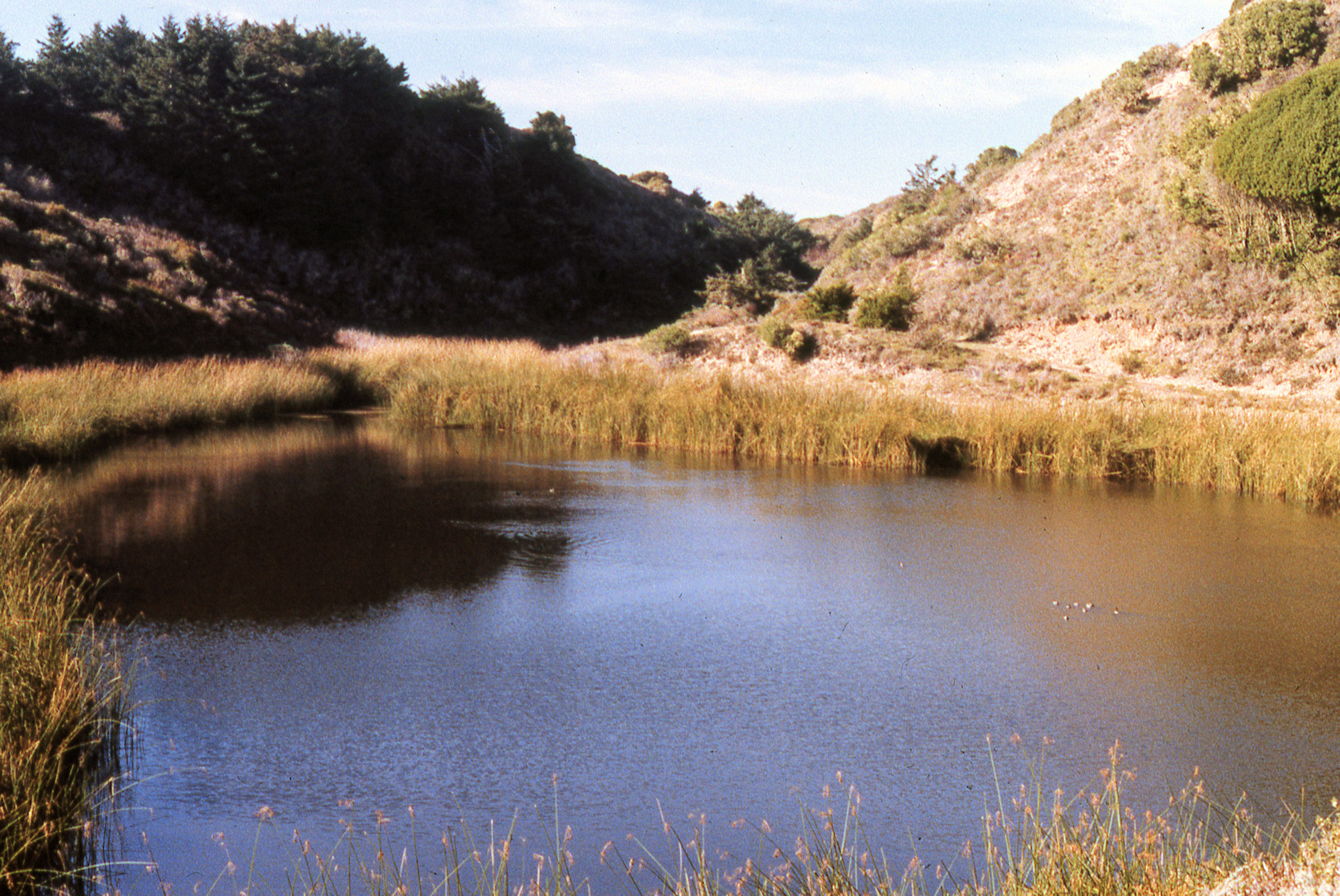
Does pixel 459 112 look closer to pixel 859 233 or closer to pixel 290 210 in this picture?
pixel 290 210

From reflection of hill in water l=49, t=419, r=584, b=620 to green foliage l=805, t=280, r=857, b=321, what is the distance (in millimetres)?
12350

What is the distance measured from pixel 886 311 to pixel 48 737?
70.1 ft

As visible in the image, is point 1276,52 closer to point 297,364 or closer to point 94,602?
point 297,364

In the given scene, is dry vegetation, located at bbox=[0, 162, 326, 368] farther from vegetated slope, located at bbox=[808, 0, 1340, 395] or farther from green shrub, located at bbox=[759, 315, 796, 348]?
vegetated slope, located at bbox=[808, 0, 1340, 395]

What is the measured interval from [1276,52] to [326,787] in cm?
2770

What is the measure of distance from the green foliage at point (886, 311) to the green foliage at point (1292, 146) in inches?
263

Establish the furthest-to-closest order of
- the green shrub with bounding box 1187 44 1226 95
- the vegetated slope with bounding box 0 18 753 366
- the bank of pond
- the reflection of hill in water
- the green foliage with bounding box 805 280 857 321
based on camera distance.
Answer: the vegetated slope with bounding box 0 18 753 366
the green shrub with bounding box 1187 44 1226 95
the green foliage with bounding box 805 280 857 321
the reflection of hill in water
the bank of pond

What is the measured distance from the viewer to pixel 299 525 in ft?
31.8

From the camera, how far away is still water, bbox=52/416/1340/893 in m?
4.39

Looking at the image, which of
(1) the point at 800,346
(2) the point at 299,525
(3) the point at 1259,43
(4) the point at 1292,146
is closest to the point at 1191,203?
(4) the point at 1292,146

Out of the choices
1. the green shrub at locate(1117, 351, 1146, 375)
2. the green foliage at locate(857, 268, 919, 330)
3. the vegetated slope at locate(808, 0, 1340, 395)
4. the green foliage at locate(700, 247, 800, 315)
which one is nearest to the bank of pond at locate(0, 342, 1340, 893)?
the green shrub at locate(1117, 351, 1146, 375)

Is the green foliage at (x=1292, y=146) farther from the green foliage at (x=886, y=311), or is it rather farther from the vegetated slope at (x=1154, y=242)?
the green foliage at (x=886, y=311)

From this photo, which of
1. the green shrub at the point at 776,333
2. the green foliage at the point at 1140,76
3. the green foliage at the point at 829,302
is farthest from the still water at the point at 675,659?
the green foliage at the point at 1140,76

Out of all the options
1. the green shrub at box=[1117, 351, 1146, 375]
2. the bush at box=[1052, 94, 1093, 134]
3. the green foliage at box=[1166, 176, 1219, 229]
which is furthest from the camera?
the bush at box=[1052, 94, 1093, 134]
